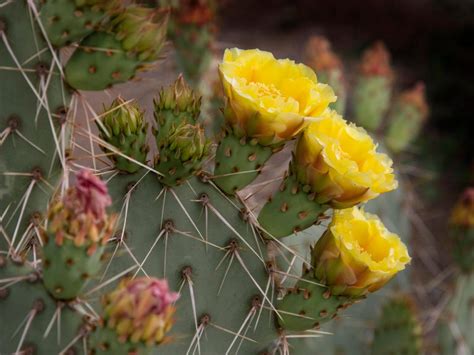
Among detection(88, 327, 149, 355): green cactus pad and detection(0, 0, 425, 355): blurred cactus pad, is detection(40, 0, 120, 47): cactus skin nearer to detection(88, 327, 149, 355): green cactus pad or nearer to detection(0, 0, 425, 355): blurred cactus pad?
detection(0, 0, 425, 355): blurred cactus pad

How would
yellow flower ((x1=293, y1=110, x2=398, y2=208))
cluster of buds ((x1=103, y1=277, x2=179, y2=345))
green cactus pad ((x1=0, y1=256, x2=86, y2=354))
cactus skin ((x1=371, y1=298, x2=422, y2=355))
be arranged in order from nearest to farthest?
cluster of buds ((x1=103, y1=277, x2=179, y2=345)) → green cactus pad ((x1=0, y1=256, x2=86, y2=354)) → yellow flower ((x1=293, y1=110, x2=398, y2=208)) → cactus skin ((x1=371, y1=298, x2=422, y2=355))

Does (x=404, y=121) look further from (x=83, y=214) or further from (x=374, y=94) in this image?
(x=83, y=214)

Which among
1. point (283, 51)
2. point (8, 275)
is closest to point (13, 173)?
point (8, 275)

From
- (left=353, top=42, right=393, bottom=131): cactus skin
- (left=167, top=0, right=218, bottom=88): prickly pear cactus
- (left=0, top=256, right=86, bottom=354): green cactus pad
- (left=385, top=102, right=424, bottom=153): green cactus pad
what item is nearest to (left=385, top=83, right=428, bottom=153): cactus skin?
(left=385, top=102, right=424, bottom=153): green cactus pad

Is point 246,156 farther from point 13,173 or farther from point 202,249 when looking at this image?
point 13,173

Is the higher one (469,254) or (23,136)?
(23,136)

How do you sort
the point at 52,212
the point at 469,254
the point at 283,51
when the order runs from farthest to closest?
the point at 283,51 < the point at 469,254 < the point at 52,212
